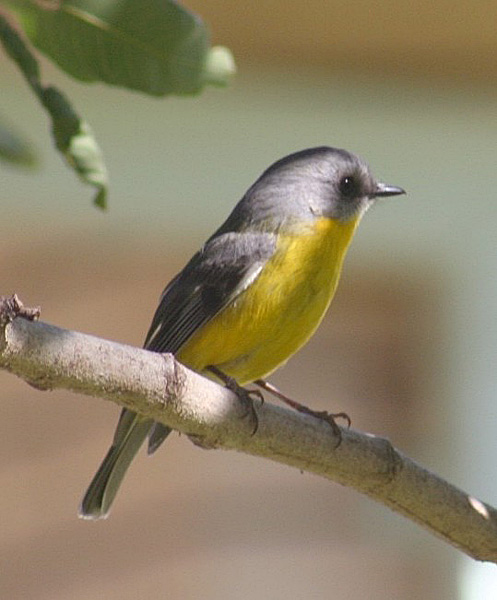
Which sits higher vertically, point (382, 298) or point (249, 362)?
point (382, 298)

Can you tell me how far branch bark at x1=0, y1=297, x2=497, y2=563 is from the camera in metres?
2.70

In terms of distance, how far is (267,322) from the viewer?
444cm

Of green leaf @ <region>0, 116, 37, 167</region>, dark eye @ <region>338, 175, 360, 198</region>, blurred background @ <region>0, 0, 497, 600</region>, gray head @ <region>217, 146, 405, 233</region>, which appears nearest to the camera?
green leaf @ <region>0, 116, 37, 167</region>

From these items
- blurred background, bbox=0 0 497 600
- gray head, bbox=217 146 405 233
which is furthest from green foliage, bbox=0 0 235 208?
blurred background, bbox=0 0 497 600

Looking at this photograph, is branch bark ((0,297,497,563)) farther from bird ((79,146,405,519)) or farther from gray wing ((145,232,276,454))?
gray wing ((145,232,276,454))

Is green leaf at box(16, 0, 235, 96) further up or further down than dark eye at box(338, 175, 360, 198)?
further down

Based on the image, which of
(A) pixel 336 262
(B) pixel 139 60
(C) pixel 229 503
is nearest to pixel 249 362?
(A) pixel 336 262

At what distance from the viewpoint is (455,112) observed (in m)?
7.72

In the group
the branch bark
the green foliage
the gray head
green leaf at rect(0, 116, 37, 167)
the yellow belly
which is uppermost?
the gray head

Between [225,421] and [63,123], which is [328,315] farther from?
[63,123]

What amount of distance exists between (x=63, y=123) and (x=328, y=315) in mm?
5042

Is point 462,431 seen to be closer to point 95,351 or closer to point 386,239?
point 386,239

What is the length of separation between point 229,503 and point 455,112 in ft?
7.59

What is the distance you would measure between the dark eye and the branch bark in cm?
175
